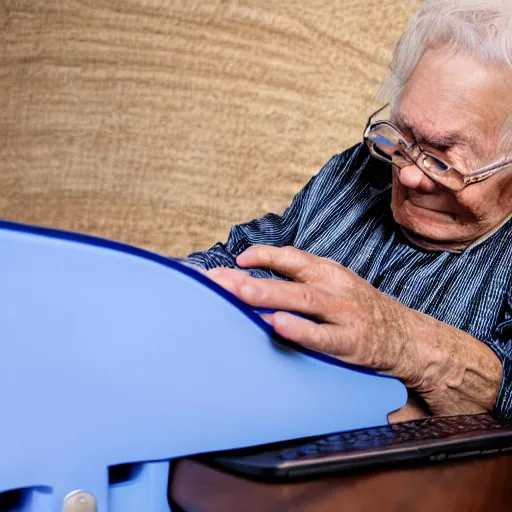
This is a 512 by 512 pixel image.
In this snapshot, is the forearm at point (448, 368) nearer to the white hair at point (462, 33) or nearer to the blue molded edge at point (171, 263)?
the blue molded edge at point (171, 263)

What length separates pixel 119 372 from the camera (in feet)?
2.21

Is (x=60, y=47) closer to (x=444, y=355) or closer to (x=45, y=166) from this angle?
(x=45, y=166)

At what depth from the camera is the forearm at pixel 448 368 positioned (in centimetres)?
99

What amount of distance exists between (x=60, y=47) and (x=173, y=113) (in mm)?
251

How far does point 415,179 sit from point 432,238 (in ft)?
0.35

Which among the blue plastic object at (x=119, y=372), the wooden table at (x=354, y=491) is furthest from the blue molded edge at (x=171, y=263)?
the wooden table at (x=354, y=491)

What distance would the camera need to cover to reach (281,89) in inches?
67.7

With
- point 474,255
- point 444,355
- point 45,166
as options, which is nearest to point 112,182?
point 45,166

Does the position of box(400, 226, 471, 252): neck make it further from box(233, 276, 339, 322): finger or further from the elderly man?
box(233, 276, 339, 322): finger

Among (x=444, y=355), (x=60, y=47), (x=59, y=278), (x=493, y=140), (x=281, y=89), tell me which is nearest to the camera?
(x=59, y=278)

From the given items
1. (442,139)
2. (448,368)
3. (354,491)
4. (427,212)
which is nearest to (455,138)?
(442,139)

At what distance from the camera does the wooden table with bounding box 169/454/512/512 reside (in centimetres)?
71

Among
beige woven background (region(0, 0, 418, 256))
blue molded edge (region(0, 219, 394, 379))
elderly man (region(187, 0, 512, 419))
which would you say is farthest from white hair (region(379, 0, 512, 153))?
blue molded edge (region(0, 219, 394, 379))

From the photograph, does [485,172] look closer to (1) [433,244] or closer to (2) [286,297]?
(1) [433,244]
